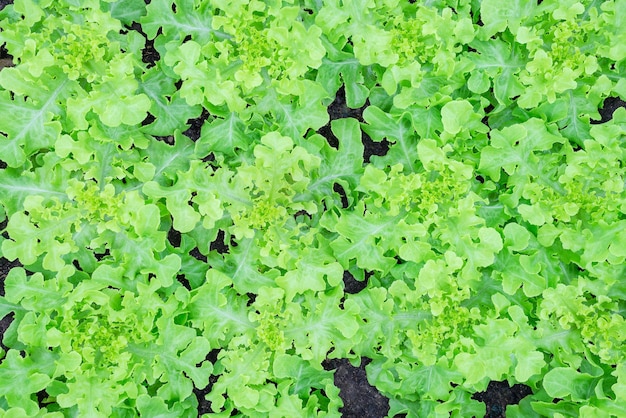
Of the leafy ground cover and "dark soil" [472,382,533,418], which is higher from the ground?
the leafy ground cover

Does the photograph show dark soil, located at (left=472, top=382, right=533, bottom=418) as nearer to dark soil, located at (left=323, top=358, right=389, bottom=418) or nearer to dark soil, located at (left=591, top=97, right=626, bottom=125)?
dark soil, located at (left=323, top=358, right=389, bottom=418)

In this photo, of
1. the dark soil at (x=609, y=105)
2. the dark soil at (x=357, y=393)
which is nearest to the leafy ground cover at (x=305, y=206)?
the dark soil at (x=357, y=393)

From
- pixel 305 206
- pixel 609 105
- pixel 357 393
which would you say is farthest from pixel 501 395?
pixel 609 105

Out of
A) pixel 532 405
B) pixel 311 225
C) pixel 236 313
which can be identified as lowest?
pixel 532 405

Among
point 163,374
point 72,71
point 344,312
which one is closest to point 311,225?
point 344,312

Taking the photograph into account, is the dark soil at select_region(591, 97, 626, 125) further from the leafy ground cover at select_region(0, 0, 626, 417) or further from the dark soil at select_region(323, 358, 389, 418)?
the dark soil at select_region(323, 358, 389, 418)

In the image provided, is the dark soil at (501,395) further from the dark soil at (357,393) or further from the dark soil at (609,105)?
the dark soil at (609,105)

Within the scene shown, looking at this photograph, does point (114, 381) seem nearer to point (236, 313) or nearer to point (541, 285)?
point (236, 313)

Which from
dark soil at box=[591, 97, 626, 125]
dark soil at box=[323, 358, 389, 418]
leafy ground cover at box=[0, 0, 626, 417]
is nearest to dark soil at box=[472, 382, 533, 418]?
leafy ground cover at box=[0, 0, 626, 417]

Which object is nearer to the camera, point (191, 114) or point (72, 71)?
point (72, 71)

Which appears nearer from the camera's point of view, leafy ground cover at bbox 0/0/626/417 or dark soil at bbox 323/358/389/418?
leafy ground cover at bbox 0/0/626/417
